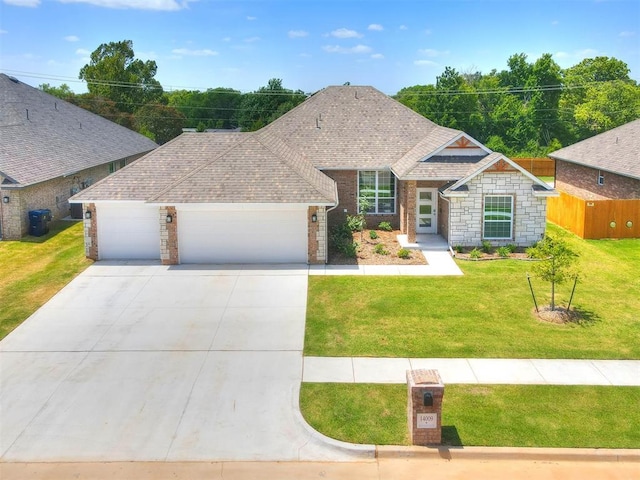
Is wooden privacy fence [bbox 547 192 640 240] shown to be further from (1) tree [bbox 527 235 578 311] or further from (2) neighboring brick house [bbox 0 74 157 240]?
(2) neighboring brick house [bbox 0 74 157 240]

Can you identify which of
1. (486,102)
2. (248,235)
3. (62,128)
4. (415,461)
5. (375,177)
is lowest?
(415,461)

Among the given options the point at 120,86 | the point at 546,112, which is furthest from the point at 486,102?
the point at 120,86

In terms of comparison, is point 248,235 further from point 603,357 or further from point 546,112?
point 546,112

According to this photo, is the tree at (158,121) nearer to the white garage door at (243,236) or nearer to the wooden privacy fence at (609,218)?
the white garage door at (243,236)

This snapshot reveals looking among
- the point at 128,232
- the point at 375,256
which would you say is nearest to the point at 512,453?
the point at 375,256

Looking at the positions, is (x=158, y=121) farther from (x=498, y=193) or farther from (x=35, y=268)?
(x=498, y=193)

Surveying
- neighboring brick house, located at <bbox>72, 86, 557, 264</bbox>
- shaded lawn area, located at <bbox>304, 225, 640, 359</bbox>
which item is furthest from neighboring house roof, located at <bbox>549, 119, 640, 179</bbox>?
shaded lawn area, located at <bbox>304, 225, 640, 359</bbox>
